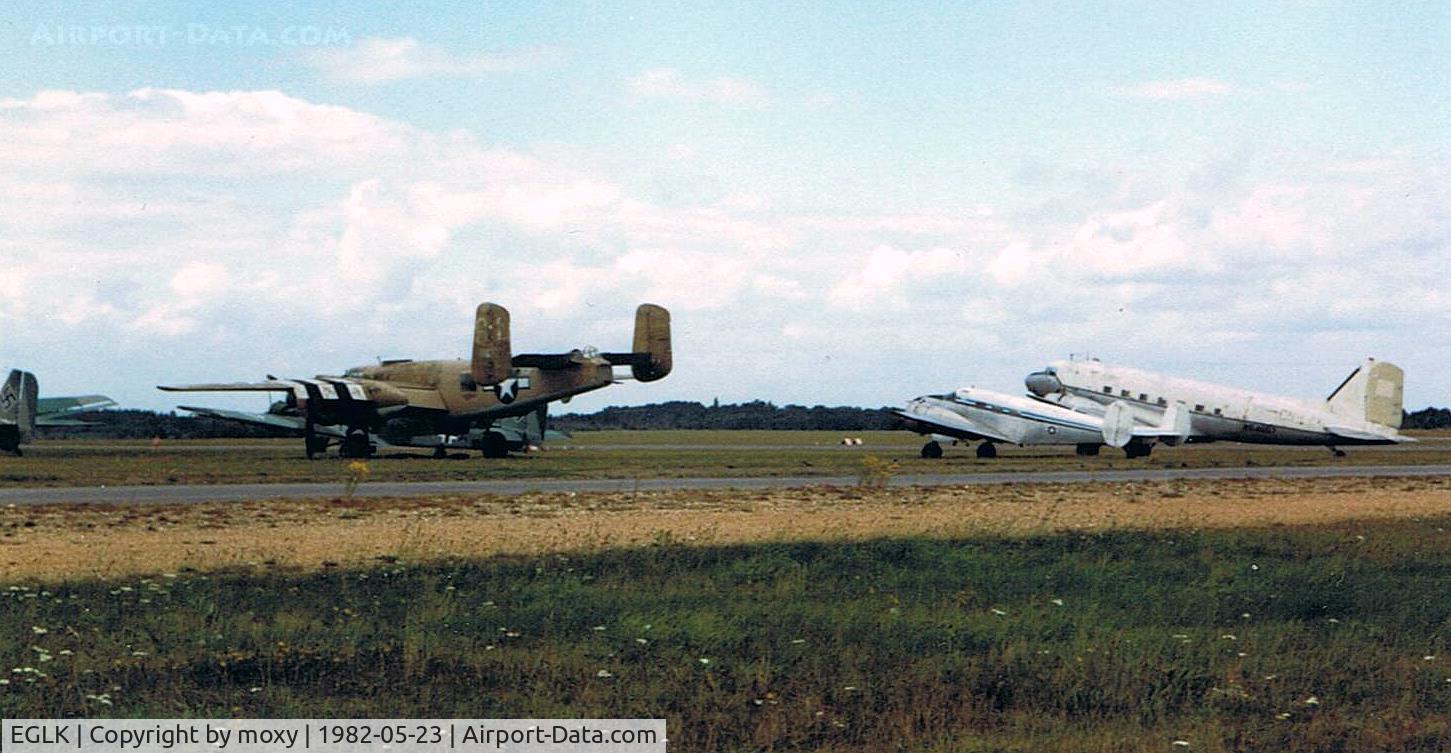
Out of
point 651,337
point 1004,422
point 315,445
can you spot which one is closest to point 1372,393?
point 1004,422

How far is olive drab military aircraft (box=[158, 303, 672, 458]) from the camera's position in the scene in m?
53.8

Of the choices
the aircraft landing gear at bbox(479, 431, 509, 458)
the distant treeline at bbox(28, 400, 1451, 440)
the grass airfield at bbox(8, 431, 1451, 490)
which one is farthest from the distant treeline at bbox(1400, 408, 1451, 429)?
the aircraft landing gear at bbox(479, 431, 509, 458)

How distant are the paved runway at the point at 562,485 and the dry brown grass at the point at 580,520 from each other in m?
1.93

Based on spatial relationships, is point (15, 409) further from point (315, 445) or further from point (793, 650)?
point (793, 650)

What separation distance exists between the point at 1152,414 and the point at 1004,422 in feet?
21.9

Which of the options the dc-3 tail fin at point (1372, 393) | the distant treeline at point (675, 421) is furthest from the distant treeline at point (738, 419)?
the dc-3 tail fin at point (1372, 393)

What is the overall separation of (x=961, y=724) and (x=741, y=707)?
158cm

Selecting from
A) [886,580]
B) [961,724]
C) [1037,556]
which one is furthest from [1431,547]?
[961,724]

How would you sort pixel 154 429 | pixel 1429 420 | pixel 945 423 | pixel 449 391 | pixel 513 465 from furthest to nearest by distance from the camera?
pixel 1429 420, pixel 154 429, pixel 945 423, pixel 449 391, pixel 513 465

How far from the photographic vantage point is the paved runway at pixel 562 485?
30.0 m

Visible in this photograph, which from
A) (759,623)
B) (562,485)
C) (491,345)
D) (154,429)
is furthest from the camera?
(154,429)

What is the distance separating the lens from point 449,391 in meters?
54.9

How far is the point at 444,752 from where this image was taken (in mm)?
8914

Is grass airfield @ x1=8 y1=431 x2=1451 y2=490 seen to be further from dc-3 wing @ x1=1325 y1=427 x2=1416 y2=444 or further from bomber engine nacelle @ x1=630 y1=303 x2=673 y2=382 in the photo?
bomber engine nacelle @ x1=630 y1=303 x2=673 y2=382
